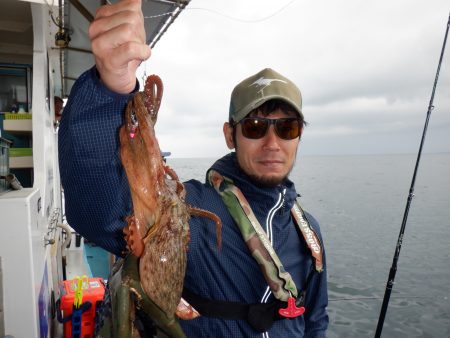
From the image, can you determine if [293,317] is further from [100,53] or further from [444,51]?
[444,51]

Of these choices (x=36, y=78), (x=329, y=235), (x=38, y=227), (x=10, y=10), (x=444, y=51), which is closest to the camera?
(x=38, y=227)

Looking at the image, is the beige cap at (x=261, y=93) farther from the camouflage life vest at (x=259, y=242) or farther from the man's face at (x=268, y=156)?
the camouflage life vest at (x=259, y=242)

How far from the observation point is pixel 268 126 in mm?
2457

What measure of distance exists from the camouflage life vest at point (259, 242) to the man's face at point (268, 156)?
0.21 meters

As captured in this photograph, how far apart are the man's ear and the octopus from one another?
1.35 metres

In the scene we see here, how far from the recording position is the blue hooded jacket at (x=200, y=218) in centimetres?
130

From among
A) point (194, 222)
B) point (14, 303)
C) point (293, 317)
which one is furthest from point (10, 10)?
point (293, 317)

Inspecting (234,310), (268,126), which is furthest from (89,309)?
(268,126)

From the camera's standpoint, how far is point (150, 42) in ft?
19.2

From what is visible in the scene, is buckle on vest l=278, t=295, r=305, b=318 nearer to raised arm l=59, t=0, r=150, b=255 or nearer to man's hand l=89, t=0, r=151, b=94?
raised arm l=59, t=0, r=150, b=255

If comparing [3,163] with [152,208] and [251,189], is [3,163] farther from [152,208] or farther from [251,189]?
[152,208]

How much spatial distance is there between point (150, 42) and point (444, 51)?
16.7 feet

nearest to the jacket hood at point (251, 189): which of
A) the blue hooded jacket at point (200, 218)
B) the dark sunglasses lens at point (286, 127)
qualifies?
the blue hooded jacket at point (200, 218)

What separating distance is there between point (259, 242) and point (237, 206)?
30 centimetres
